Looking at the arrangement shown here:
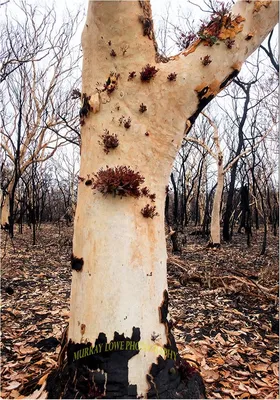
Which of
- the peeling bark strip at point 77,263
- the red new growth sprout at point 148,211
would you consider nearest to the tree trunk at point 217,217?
the red new growth sprout at point 148,211

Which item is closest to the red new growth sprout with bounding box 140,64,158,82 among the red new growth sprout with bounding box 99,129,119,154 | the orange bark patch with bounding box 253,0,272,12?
the red new growth sprout with bounding box 99,129,119,154

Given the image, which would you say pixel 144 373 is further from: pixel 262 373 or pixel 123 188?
pixel 262 373

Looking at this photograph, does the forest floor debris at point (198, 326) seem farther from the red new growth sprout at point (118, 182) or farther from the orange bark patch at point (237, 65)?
the orange bark patch at point (237, 65)

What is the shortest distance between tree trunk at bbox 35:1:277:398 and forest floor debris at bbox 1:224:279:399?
716 mm

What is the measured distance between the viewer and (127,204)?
212 centimetres

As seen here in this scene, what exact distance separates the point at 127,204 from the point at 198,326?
8.05 ft

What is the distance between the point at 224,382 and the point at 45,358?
5.41 feet

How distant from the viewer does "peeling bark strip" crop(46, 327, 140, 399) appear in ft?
6.20

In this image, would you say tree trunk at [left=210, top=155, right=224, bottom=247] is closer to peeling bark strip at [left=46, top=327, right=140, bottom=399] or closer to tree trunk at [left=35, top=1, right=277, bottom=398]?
tree trunk at [left=35, top=1, right=277, bottom=398]

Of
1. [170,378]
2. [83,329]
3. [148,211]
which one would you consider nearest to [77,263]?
[83,329]

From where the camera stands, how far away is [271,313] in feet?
14.2

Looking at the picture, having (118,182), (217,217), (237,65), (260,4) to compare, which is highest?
(260,4)

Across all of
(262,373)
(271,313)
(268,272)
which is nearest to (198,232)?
(268,272)

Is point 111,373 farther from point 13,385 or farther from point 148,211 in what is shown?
point 13,385
